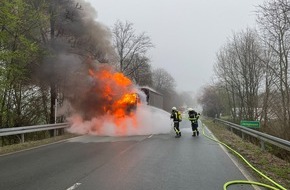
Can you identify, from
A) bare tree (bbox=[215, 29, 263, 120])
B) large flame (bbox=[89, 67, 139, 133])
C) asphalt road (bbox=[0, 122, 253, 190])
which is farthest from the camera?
bare tree (bbox=[215, 29, 263, 120])

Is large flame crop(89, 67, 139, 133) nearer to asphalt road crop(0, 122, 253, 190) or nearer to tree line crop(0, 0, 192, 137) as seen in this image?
tree line crop(0, 0, 192, 137)

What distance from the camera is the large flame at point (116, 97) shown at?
64.1 feet

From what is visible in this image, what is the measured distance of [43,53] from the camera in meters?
17.7

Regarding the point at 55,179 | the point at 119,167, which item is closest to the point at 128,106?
the point at 119,167

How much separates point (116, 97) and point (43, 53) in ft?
16.4

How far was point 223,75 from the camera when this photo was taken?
108 feet

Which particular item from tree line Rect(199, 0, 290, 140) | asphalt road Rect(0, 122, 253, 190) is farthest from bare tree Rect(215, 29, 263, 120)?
asphalt road Rect(0, 122, 253, 190)

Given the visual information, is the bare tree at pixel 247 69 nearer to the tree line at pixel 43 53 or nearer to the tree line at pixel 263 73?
the tree line at pixel 263 73

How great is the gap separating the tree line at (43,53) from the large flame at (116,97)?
1024mm

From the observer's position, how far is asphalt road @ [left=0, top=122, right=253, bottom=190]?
627cm

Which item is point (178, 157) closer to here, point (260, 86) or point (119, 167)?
point (119, 167)

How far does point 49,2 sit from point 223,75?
772 inches

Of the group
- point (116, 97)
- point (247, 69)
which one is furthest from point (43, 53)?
point (247, 69)

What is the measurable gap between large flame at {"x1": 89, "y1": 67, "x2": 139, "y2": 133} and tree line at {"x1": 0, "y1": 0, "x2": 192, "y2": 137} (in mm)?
1024
